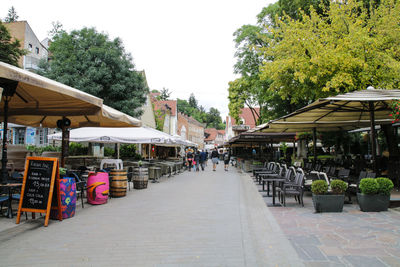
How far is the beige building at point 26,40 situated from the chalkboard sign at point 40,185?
32.4 m

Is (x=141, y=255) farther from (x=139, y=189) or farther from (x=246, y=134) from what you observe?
(x=246, y=134)

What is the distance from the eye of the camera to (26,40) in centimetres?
3762

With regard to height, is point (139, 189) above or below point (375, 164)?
below

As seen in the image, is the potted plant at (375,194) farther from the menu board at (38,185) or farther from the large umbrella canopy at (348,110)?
the menu board at (38,185)

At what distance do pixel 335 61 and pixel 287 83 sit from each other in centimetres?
425

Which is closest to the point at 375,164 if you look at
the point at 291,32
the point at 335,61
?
the point at 335,61

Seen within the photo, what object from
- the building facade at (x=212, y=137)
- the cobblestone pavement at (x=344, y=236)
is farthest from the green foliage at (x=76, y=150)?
the building facade at (x=212, y=137)

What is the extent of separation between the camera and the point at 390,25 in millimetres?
12703

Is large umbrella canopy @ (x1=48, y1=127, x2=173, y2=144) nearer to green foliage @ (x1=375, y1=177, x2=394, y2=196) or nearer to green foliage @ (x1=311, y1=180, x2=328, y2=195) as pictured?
green foliage @ (x1=311, y1=180, x2=328, y2=195)

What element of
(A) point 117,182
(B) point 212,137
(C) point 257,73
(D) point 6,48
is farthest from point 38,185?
(B) point 212,137

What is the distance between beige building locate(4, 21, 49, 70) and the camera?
34.9 metres

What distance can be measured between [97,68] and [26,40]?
80.7ft

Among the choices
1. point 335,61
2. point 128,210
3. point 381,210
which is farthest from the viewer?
point 335,61

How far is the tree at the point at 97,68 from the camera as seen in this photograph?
19359 millimetres
